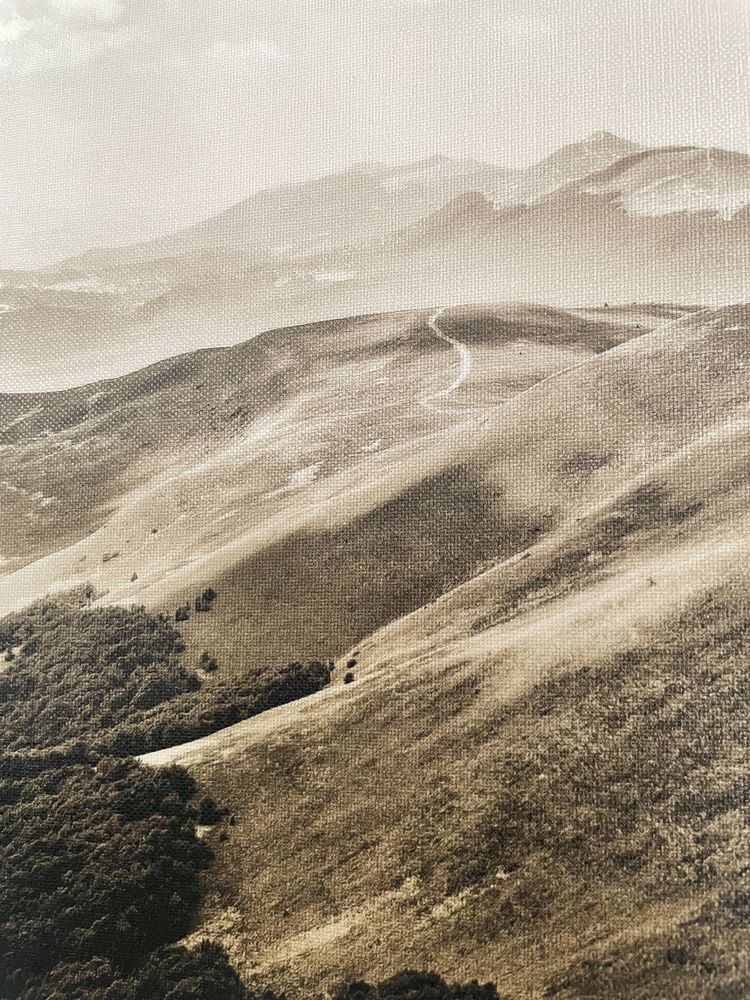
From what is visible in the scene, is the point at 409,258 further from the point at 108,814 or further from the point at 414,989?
the point at 414,989

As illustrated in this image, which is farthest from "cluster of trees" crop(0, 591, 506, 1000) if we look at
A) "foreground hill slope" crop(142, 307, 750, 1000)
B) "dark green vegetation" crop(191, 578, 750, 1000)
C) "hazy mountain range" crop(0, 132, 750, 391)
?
"hazy mountain range" crop(0, 132, 750, 391)

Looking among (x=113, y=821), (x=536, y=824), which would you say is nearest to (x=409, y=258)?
(x=113, y=821)

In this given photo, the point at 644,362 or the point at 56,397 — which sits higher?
the point at 56,397

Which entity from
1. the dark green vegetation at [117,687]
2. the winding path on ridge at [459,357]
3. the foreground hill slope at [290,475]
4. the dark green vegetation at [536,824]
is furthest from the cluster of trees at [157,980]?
the winding path on ridge at [459,357]

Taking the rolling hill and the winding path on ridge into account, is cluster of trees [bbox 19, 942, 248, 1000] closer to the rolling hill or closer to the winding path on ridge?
the rolling hill

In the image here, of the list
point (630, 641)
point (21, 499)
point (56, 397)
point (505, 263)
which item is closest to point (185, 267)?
point (505, 263)

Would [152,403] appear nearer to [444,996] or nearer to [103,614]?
[103,614]

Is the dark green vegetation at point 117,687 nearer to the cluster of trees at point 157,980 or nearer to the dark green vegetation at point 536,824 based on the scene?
the dark green vegetation at point 536,824
